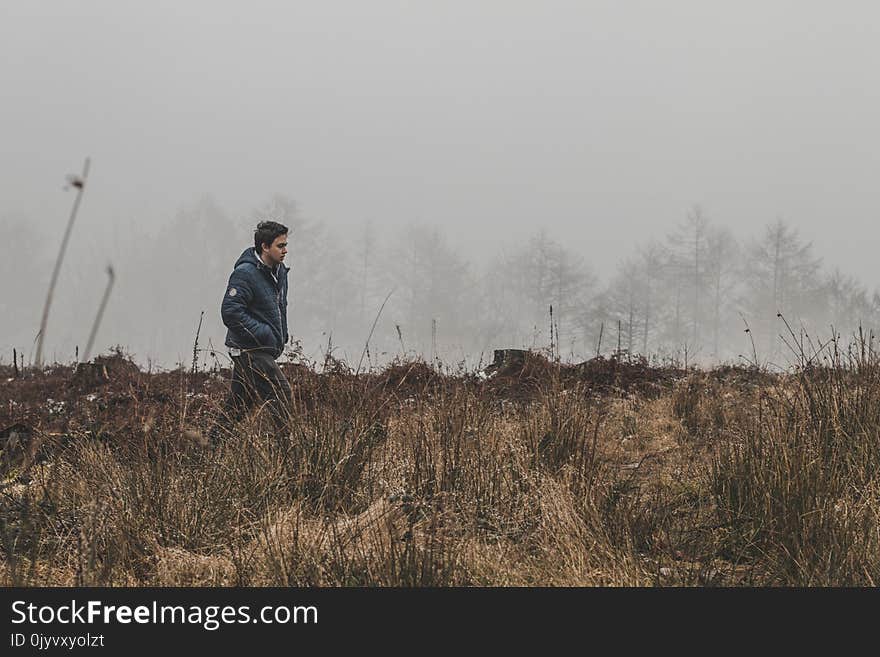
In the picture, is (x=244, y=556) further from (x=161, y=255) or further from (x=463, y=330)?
(x=161, y=255)

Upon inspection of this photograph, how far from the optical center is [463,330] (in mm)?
44000

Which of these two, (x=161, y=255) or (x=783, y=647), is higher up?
(x=161, y=255)

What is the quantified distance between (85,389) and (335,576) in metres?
8.65

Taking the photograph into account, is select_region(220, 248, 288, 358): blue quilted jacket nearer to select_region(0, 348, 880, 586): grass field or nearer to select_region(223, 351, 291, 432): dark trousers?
select_region(223, 351, 291, 432): dark trousers

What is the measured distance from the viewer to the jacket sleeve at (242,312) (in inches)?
209

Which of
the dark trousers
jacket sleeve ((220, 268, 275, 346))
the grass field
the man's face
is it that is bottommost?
the grass field

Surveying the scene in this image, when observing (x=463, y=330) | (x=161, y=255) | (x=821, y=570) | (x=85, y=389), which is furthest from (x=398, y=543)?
(x=161, y=255)

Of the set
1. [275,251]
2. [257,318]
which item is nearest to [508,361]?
[257,318]

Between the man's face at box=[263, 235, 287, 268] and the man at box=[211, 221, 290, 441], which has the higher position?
the man's face at box=[263, 235, 287, 268]

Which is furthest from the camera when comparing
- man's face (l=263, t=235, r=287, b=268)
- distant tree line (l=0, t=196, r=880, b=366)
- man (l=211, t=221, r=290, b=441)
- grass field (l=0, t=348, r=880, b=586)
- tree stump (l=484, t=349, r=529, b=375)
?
distant tree line (l=0, t=196, r=880, b=366)

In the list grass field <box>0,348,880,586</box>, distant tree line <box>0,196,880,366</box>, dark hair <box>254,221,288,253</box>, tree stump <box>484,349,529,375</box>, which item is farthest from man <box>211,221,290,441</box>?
distant tree line <box>0,196,880,366</box>

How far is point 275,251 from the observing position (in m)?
5.44

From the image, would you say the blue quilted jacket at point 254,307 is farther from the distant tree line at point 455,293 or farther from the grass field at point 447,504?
the distant tree line at point 455,293

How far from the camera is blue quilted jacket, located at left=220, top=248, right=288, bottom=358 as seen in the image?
17.5ft
